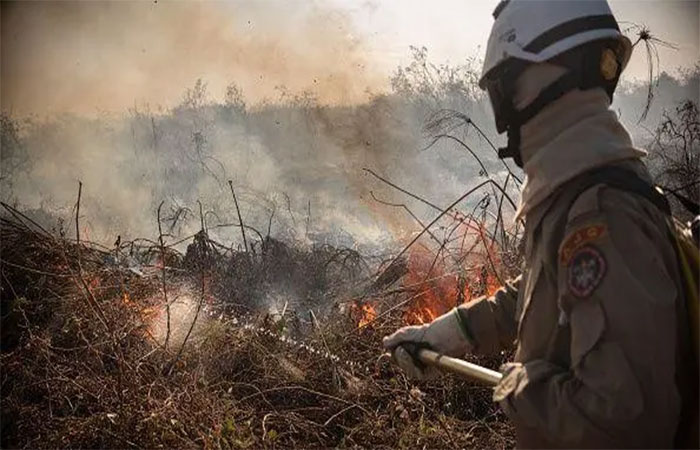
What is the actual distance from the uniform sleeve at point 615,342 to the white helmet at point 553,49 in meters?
0.54

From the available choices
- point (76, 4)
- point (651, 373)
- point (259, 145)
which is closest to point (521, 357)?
point (651, 373)

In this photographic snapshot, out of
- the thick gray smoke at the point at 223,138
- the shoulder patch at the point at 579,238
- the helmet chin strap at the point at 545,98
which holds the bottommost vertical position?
the shoulder patch at the point at 579,238

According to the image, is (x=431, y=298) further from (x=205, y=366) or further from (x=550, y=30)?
(x=550, y=30)

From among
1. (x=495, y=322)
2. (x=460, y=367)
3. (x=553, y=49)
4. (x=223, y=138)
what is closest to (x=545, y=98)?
(x=553, y=49)

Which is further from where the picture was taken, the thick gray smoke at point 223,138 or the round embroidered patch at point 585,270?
the thick gray smoke at point 223,138

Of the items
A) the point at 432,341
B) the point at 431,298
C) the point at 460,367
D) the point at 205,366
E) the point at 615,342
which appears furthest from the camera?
the point at 431,298

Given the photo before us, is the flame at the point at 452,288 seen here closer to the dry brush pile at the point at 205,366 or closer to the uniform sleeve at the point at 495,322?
the dry brush pile at the point at 205,366

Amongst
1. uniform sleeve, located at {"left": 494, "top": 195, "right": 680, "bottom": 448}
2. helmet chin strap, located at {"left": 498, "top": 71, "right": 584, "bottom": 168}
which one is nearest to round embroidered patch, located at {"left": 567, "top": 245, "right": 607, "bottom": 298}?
uniform sleeve, located at {"left": 494, "top": 195, "right": 680, "bottom": 448}

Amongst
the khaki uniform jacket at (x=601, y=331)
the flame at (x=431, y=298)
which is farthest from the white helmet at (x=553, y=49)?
the flame at (x=431, y=298)

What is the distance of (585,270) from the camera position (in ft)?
5.78

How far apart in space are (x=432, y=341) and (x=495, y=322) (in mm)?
305

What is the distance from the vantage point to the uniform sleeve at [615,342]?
166cm

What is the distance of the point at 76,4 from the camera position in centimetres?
1227

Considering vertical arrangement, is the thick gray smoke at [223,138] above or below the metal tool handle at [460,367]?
above
